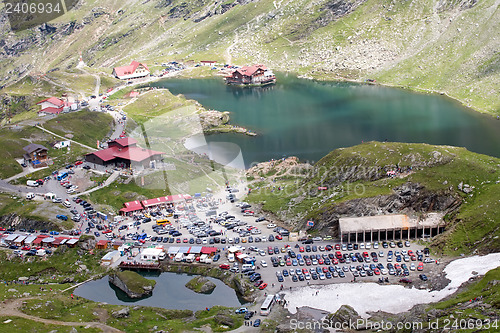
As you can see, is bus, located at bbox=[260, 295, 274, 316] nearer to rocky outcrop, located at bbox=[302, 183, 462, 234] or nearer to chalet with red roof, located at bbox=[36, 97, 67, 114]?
rocky outcrop, located at bbox=[302, 183, 462, 234]

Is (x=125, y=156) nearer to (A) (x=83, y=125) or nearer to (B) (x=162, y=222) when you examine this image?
(B) (x=162, y=222)

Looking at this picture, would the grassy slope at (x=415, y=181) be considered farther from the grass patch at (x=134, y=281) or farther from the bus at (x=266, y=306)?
the grass patch at (x=134, y=281)

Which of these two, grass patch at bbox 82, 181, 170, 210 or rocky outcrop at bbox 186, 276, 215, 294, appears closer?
rocky outcrop at bbox 186, 276, 215, 294

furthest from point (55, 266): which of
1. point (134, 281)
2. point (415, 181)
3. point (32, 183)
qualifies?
point (415, 181)

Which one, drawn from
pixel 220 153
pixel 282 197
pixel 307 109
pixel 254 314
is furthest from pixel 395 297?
pixel 307 109

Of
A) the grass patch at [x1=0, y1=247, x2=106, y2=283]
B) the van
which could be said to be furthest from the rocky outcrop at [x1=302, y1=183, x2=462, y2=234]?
the van

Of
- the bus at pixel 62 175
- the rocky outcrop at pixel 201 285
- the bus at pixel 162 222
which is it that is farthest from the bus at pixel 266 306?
the bus at pixel 62 175
